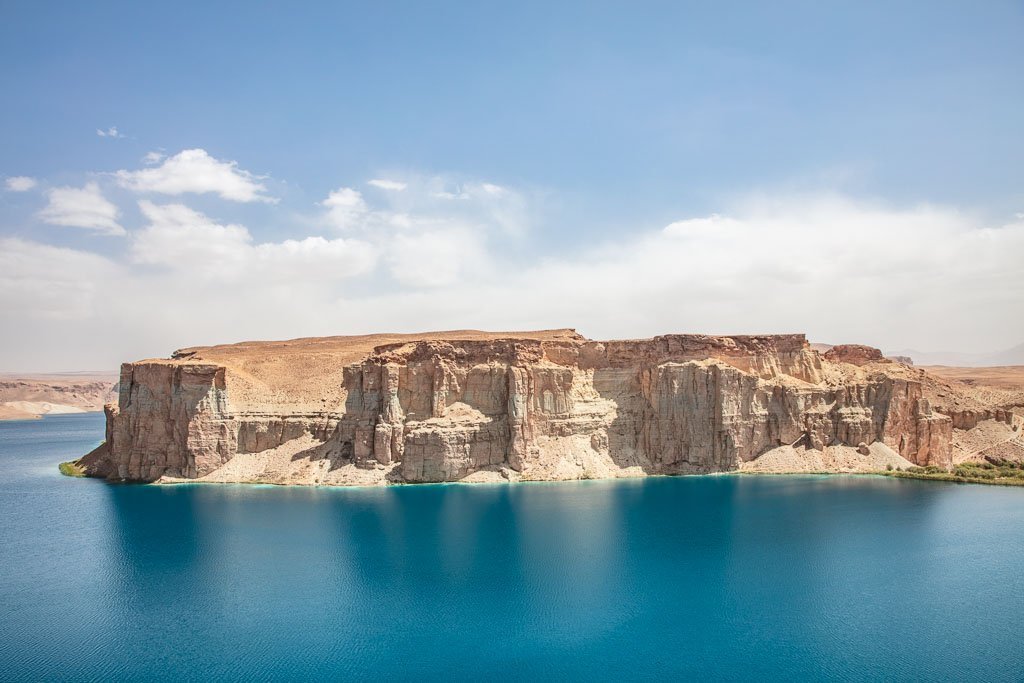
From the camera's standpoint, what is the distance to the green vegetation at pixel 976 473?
61.0m

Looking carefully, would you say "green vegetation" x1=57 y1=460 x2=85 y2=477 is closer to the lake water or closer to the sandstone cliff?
the sandstone cliff

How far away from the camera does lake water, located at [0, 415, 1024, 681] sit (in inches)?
1091

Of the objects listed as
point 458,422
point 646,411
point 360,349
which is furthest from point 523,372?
point 360,349

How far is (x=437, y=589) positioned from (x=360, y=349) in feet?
179

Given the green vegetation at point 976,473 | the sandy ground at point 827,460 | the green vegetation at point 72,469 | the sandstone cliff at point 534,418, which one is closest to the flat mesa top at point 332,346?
the sandstone cliff at point 534,418

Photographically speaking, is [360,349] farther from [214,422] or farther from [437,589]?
[437,589]

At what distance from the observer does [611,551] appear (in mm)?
41344

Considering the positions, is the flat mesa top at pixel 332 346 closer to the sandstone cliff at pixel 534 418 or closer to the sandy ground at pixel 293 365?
the sandy ground at pixel 293 365

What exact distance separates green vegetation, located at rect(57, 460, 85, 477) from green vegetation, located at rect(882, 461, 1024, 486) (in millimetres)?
80265

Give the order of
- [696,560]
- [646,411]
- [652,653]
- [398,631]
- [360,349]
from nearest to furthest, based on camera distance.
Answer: [652,653], [398,631], [696,560], [646,411], [360,349]

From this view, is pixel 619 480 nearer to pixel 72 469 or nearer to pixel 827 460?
pixel 827 460

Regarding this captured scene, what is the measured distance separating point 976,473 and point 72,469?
3529 inches

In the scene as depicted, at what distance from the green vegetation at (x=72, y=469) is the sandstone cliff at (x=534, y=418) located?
2.39 metres

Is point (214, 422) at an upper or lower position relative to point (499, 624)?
upper
